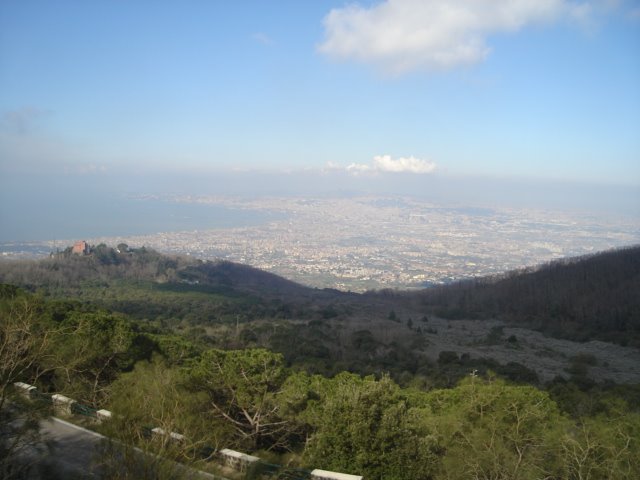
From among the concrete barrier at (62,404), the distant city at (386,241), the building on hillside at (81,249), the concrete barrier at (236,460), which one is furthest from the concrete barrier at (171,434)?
the distant city at (386,241)

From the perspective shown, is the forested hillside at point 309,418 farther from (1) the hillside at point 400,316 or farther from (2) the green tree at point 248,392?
(1) the hillside at point 400,316

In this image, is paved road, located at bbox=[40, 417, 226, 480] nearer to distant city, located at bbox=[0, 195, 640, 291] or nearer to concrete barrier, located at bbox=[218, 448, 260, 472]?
concrete barrier, located at bbox=[218, 448, 260, 472]

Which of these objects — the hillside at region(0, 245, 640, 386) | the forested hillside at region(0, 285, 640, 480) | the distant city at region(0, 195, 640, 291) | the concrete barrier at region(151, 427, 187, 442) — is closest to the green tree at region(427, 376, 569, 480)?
the forested hillside at region(0, 285, 640, 480)

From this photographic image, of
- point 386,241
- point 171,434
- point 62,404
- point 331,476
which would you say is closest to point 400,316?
point 62,404

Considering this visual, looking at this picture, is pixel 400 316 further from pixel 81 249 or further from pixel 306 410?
pixel 81 249

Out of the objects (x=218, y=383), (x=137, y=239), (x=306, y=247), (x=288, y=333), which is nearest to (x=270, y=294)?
(x=288, y=333)

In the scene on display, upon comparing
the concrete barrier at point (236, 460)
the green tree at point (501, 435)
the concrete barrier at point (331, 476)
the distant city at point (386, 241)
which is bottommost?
the distant city at point (386, 241)
